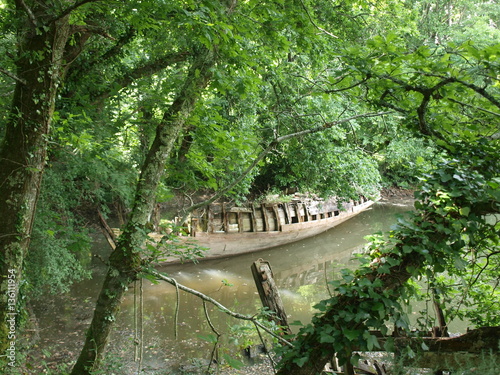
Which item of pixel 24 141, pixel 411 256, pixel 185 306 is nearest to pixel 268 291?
pixel 185 306

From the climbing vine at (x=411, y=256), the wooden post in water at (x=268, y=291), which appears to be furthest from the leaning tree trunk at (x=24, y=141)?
the wooden post in water at (x=268, y=291)

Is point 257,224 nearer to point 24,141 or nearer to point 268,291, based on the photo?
point 268,291

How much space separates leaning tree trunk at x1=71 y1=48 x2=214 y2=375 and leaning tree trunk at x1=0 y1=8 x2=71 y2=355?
736mm

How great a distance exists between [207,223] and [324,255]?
3.86 metres

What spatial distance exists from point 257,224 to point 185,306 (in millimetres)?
4640

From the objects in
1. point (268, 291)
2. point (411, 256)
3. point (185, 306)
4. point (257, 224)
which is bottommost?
point (185, 306)

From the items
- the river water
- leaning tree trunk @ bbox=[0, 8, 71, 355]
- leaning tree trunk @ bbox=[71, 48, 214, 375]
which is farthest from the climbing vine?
leaning tree trunk @ bbox=[0, 8, 71, 355]

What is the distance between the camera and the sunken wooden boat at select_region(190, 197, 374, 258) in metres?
10.5

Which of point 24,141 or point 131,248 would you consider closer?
point 24,141

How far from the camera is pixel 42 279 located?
586cm

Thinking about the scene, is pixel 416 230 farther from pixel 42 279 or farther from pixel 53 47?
pixel 42 279

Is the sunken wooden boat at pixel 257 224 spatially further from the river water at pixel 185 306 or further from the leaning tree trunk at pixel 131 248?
the leaning tree trunk at pixel 131 248

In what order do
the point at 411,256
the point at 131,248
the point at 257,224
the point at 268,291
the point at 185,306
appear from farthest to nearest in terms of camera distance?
the point at 257,224 → the point at 185,306 → the point at 268,291 → the point at 131,248 → the point at 411,256

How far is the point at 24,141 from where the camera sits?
3.13 metres
